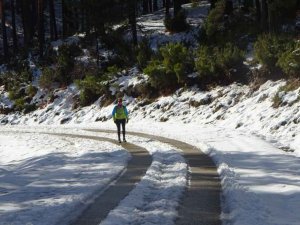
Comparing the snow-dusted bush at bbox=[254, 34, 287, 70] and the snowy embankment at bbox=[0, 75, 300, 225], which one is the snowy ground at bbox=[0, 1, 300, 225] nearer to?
the snowy embankment at bbox=[0, 75, 300, 225]

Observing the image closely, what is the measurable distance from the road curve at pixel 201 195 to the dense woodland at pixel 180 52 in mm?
9541

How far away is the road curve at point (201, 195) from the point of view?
7.07 m

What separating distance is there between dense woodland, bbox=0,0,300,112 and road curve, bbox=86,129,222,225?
31.3ft

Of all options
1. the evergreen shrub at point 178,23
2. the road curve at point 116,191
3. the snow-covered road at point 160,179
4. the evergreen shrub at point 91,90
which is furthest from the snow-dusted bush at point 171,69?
the road curve at point 116,191

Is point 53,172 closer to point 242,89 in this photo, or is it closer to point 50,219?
point 50,219

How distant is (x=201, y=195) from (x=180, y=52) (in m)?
18.4

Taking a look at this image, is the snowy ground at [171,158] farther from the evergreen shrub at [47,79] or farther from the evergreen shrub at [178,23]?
the evergreen shrub at [178,23]

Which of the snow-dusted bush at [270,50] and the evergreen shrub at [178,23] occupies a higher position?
the evergreen shrub at [178,23]

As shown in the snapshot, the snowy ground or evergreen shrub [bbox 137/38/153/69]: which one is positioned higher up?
evergreen shrub [bbox 137/38/153/69]

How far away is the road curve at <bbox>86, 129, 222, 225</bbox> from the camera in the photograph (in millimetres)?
7070

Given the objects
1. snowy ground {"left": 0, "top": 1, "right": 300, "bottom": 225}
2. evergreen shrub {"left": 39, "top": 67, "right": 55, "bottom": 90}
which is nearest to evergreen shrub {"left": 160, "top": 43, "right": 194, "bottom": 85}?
snowy ground {"left": 0, "top": 1, "right": 300, "bottom": 225}

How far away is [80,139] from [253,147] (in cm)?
834

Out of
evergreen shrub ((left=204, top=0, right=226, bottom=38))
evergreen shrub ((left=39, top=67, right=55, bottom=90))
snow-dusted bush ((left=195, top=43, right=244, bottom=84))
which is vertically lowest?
evergreen shrub ((left=39, top=67, right=55, bottom=90))

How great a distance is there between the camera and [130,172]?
36.0 ft
